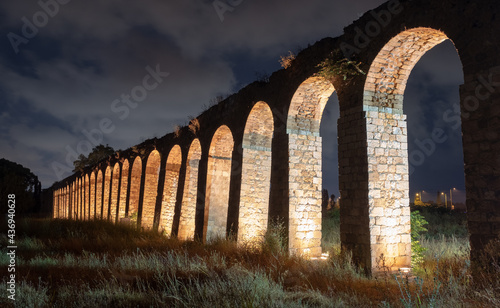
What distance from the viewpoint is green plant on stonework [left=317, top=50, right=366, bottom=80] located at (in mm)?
7238

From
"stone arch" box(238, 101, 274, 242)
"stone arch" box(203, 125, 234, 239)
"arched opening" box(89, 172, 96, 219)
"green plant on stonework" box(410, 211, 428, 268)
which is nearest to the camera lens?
"green plant on stonework" box(410, 211, 428, 268)

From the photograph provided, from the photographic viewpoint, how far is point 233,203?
1102 centimetres

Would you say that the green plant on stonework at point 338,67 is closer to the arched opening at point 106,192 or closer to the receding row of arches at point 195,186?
the receding row of arches at point 195,186

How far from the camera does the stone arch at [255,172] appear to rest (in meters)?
10.7

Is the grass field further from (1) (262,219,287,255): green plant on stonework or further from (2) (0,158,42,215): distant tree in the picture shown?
(2) (0,158,42,215): distant tree

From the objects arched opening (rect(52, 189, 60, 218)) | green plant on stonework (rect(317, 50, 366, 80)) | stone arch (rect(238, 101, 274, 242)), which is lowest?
arched opening (rect(52, 189, 60, 218))

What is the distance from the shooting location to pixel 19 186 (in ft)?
108

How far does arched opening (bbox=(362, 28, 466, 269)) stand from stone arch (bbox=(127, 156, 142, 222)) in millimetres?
15606

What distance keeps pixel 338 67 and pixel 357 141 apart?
171 cm

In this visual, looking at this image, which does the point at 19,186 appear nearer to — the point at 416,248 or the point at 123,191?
the point at 123,191

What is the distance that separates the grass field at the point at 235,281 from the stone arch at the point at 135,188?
950 centimetres

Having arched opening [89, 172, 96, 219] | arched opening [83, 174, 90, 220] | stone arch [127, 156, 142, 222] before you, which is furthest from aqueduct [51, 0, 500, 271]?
arched opening [83, 174, 90, 220]

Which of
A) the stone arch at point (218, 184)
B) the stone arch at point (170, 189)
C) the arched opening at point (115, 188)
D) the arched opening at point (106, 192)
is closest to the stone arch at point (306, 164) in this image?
the stone arch at point (218, 184)

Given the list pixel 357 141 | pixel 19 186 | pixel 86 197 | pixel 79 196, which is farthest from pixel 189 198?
pixel 19 186
